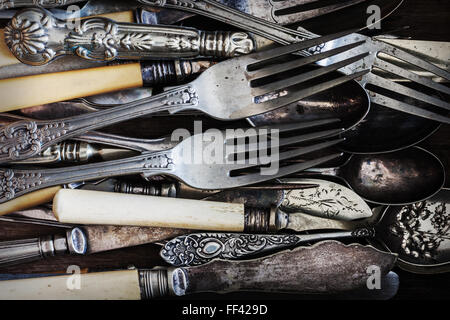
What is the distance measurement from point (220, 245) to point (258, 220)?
90 mm

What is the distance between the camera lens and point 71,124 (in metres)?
0.81

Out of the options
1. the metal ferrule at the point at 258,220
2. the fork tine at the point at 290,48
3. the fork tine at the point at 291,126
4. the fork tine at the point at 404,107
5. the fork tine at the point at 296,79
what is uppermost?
the fork tine at the point at 290,48

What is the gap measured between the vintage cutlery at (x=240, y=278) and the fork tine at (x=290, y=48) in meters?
0.37

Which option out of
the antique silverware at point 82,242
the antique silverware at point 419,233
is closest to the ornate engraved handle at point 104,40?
the antique silverware at point 82,242

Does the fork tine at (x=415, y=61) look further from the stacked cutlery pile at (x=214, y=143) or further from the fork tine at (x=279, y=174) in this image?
the fork tine at (x=279, y=174)

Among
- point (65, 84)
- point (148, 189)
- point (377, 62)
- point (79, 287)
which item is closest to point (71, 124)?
point (65, 84)

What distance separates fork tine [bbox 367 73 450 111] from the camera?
2.71 feet

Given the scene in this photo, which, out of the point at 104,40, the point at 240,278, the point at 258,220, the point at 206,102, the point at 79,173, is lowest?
the point at 240,278

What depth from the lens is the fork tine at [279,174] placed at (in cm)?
81

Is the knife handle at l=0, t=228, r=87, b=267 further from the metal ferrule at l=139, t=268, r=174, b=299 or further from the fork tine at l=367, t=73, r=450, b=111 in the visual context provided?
the fork tine at l=367, t=73, r=450, b=111

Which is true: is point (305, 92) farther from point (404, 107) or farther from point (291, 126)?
point (404, 107)

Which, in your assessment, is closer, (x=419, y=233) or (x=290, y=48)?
(x=290, y=48)

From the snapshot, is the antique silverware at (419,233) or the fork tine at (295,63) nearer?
the fork tine at (295,63)

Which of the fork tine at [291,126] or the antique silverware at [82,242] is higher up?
the fork tine at [291,126]
